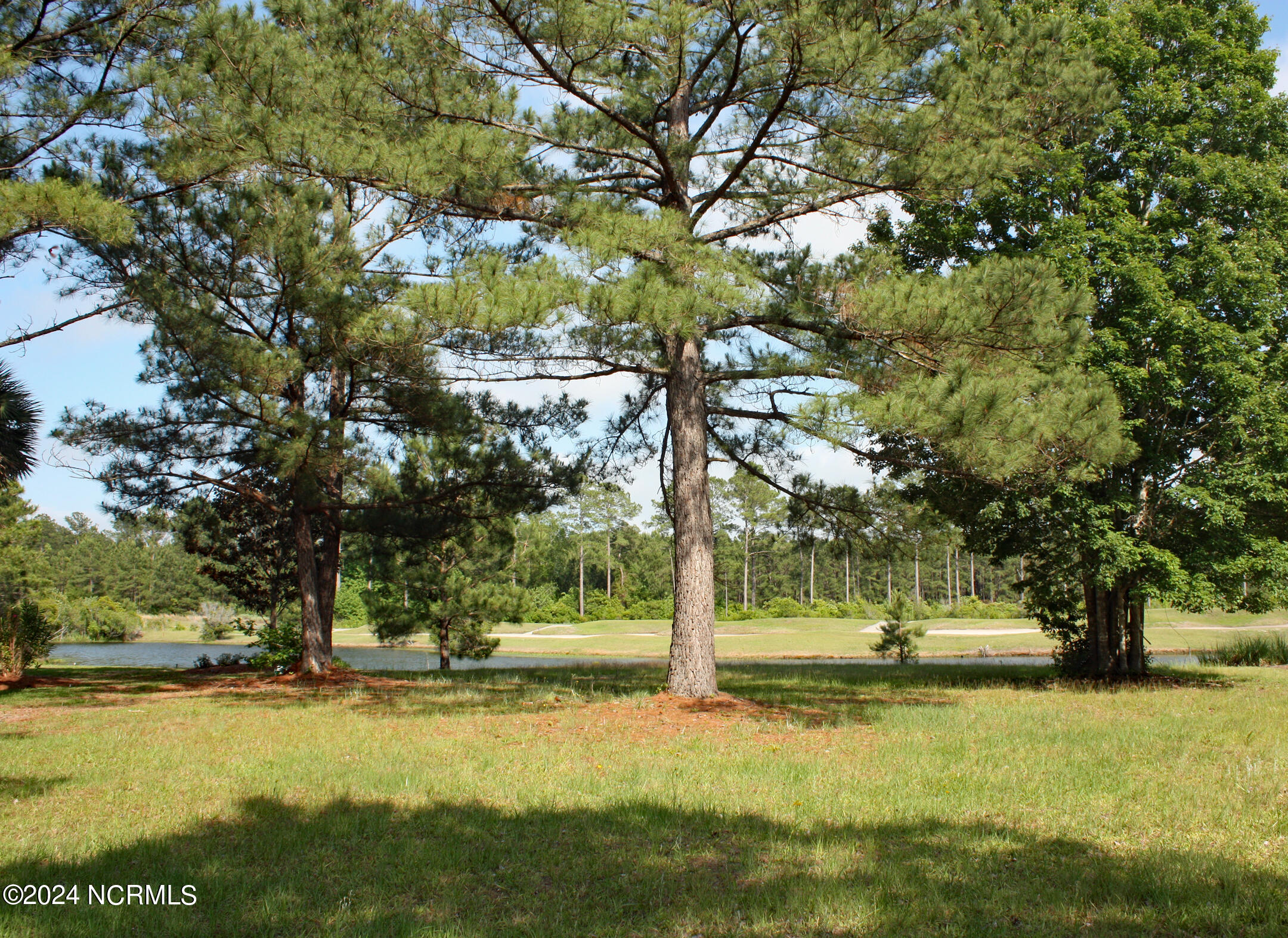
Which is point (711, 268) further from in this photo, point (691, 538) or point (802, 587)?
point (802, 587)

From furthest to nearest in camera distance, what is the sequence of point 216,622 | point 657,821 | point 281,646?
point 216,622 → point 281,646 → point 657,821

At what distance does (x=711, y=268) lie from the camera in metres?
8.40

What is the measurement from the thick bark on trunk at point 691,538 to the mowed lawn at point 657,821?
69 cm

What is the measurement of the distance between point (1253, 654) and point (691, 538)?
51.7 ft

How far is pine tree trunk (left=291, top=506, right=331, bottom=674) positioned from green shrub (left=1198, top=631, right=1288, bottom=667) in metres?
18.1

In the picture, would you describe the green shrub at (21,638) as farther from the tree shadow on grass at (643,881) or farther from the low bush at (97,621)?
the low bush at (97,621)

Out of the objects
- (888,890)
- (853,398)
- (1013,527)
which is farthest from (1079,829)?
(1013,527)

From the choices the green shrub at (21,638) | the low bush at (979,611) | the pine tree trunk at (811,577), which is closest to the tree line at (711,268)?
the green shrub at (21,638)

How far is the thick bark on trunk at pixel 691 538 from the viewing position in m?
9.34

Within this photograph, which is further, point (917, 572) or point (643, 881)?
point (917, 572)

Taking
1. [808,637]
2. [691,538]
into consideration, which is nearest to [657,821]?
[691,538]

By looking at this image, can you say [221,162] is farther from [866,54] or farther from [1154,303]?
[1154,303]

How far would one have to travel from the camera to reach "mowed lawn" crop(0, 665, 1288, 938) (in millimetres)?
3254

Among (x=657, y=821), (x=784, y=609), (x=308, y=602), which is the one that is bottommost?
(x=784, y=609)
